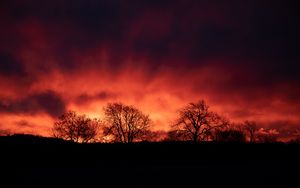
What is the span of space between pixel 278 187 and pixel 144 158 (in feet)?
26.9

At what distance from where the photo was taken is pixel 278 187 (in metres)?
9.57

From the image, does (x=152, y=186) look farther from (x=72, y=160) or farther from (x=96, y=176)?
(x=72, y=160)

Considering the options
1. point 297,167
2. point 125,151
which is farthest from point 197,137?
point 297,167

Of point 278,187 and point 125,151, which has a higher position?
point 125,151

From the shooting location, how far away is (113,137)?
6112 cm

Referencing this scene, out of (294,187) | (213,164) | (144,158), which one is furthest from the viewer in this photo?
(144,158)

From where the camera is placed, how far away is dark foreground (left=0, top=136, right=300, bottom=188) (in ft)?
35.6

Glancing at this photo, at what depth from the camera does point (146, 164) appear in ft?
46.4

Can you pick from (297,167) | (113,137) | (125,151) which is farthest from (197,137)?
(297,167)

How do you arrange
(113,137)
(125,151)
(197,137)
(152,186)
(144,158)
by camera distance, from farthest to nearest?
1. (113,137)
2. (197,137)
3. (125,151)
4. (144,158)
5. (152,186)

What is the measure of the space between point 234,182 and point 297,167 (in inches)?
162

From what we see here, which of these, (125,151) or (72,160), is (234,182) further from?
(72,160)

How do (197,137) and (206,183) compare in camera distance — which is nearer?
(206,183)

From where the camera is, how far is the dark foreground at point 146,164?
10.9 metres
